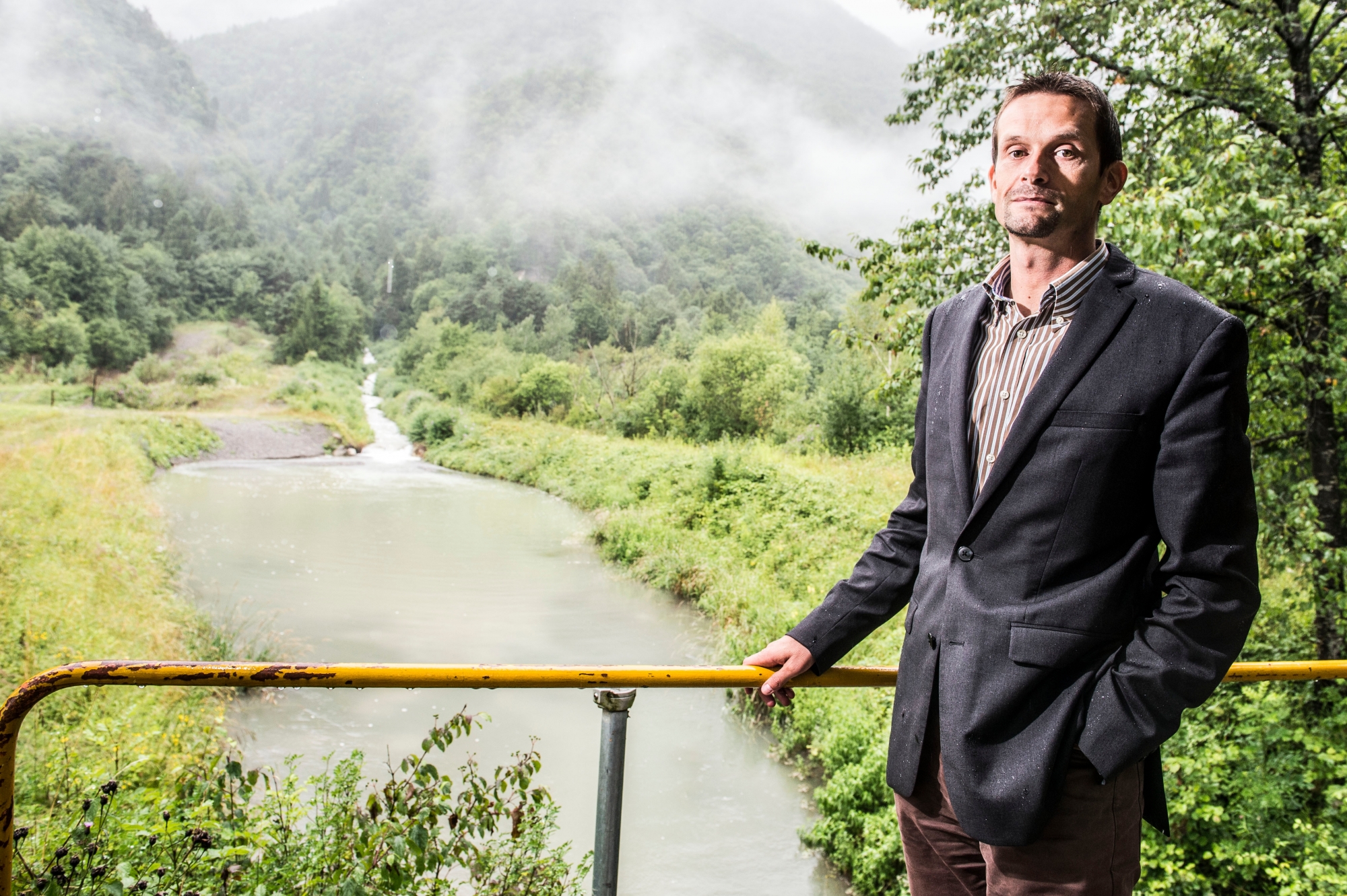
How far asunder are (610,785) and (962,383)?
0.88 meters

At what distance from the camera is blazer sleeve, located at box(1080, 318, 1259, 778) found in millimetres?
1023

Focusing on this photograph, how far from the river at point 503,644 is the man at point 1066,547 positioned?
2277mm

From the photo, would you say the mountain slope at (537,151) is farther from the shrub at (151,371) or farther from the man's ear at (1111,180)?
the man's ear at (1111,180)

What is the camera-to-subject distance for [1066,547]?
3.67 ft

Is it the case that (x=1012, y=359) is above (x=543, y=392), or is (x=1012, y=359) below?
above

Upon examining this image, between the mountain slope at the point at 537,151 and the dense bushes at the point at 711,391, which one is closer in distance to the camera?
the dense bushes at the point at 711,391

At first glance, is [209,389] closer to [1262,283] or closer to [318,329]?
[318,329]

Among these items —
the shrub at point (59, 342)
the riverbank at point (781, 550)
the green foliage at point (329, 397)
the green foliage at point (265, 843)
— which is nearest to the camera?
the green foliage at point (265, 843)

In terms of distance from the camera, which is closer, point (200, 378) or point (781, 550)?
point (781, 550)

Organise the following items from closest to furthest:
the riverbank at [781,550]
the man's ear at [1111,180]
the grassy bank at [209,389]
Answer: the man's ear at [1111,180], the riverbank at [781,550], the grassy bank at [209,389]

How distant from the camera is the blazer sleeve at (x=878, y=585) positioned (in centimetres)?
143

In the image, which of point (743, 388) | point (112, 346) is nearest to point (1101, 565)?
point (743, 388)

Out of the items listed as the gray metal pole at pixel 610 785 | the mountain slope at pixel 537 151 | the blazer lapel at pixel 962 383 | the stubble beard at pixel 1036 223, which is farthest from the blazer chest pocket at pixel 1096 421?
the mountain slope at pixel 537 151

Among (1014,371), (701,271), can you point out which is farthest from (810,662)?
(701,271)
